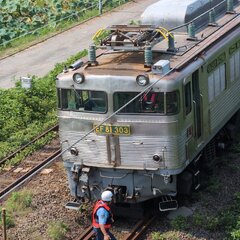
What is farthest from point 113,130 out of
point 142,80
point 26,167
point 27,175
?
point 26,167

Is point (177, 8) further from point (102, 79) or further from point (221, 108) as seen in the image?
point (102, 79)

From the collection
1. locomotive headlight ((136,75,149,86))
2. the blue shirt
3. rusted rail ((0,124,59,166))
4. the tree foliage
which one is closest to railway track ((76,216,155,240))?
the blue shirt

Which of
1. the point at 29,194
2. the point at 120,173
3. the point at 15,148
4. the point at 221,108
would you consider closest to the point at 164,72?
the point at 120,173

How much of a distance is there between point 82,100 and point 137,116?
1.16 m

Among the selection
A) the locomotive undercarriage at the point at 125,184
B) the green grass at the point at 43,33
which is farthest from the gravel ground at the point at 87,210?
the green grass at the point at 43,33

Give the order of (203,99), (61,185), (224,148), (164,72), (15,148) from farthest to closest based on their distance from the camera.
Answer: (15,148)
(224,148)
(61,185)
(203,99)
(164,72)

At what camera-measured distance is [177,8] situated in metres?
15.0

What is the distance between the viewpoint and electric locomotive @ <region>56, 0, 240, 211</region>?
11906 mm

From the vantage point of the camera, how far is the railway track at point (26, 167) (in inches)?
588

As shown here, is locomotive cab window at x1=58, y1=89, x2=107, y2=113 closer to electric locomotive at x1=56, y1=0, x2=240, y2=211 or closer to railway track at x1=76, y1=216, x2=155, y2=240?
electric locomotive at x1=56, y1=0, x2=240, y2=211

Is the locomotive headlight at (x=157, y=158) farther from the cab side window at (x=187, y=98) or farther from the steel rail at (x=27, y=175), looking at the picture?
the steel rail at (x=27, y=175)

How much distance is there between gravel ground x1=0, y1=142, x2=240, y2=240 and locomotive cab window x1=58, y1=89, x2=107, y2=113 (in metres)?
2.21

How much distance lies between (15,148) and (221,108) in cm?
577

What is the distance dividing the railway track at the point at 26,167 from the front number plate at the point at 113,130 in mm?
2766
